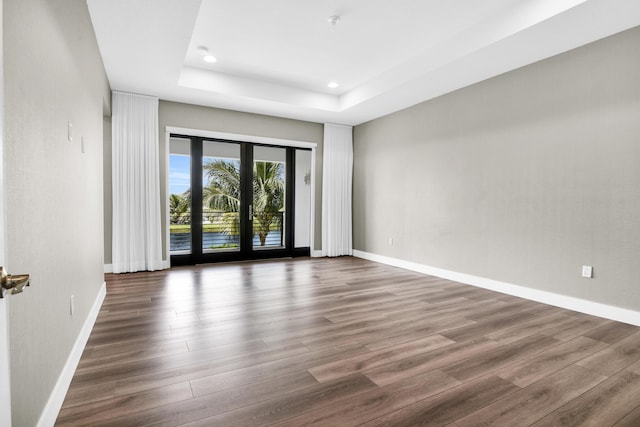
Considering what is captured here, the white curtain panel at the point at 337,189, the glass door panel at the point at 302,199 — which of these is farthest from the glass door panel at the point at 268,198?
the white curtain panel at the point at 337,189

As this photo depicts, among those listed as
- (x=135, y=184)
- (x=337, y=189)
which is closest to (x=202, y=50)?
(x=135, y=184)

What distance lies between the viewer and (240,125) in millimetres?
5828

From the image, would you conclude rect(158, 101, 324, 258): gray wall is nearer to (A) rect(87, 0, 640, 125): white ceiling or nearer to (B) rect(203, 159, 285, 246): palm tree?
(A) rect(87, 0, 640, 125): white ceiling

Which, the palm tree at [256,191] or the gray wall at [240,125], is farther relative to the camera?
the palm tree at [256,191]

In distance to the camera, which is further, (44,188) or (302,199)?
(302,199)

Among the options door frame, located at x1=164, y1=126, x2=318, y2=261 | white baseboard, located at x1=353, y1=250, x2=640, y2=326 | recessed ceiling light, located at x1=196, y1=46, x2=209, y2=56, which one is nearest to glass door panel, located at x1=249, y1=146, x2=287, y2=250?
door frame, located at x1=164, y1=126, x2=318, y2=261

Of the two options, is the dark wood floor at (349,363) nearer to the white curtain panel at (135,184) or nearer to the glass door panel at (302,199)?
the white curtain panel at (135,184)

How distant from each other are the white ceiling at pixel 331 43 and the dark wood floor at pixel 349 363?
106 inches

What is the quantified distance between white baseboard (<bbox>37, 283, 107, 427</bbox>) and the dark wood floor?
0.16 feet

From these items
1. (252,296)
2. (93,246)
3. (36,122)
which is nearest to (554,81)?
(252,296)

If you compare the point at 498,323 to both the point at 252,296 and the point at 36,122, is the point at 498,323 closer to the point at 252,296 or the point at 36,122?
the point at 252,296

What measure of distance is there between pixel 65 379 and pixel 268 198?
471cm

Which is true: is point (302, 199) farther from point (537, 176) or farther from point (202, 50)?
point (537, 176)

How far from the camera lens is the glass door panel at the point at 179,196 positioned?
5559 millimetres
